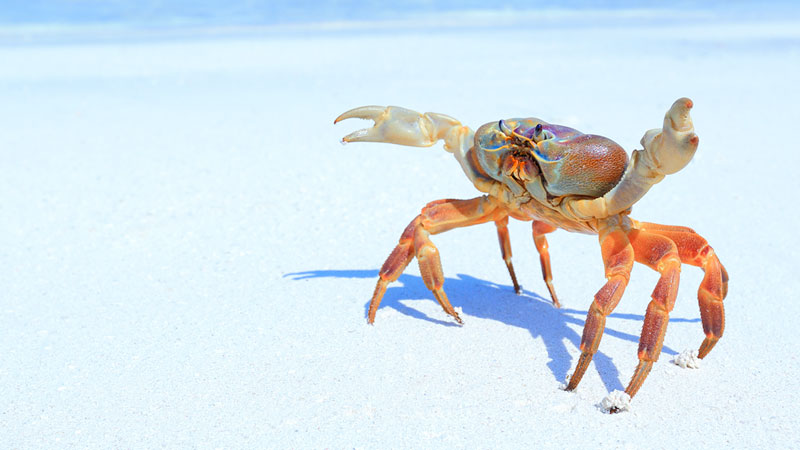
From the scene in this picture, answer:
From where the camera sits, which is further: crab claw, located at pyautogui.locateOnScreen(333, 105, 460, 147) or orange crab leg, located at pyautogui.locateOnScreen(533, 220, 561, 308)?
orange crab leg, located at pyautogui.locateOnScreen(533, 220, 561, 308)

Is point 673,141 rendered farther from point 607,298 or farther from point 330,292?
point 330,292

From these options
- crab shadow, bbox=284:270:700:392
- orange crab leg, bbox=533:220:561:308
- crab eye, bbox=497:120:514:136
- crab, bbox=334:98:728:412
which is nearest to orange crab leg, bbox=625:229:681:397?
crab, bbox=334:98:728:412

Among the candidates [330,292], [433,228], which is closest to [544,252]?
[433,228]

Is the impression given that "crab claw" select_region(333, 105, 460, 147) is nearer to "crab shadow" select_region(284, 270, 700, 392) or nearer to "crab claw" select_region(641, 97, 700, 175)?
"crab shadow" select_region(284, 270, 700, 392)

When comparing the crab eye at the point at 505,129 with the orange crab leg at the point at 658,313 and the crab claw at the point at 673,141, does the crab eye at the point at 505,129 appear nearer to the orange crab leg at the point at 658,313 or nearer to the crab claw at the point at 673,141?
the crab claw at the point at 673,141

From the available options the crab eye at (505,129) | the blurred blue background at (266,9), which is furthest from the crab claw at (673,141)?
the blurred blue background at (266,9)

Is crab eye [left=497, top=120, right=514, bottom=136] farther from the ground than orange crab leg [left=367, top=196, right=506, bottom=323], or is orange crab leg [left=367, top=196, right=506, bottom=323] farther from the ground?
crab eye [left=497, top=120, right=514, bottom=136]

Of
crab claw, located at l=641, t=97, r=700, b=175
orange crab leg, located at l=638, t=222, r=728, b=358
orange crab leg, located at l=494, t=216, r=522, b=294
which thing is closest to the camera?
crab claw, located at l=641, t=97, r=700, b=175
